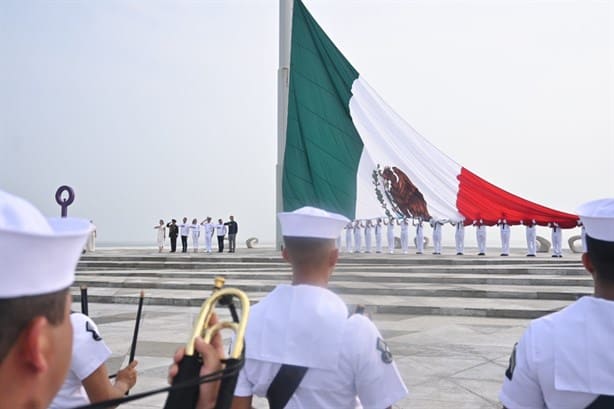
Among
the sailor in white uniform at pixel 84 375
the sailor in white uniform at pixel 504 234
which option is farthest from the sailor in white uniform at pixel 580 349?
the sailor in white uniform at pixel 504 234

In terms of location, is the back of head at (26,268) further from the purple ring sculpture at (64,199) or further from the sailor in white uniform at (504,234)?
the sailor in white uniform at (504,234)

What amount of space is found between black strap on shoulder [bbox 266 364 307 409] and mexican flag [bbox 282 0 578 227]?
588 cm

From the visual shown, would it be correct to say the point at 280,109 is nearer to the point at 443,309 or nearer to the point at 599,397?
the point at 443,309

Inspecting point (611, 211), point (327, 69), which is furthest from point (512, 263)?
point (611, 211)

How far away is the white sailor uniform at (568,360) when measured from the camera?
1.84 meters

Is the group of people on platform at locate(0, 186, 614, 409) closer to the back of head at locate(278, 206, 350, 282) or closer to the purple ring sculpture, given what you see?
the back of head at locate(278, 206, 350, 282)

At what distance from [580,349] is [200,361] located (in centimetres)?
122

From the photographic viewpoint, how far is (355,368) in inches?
80.4

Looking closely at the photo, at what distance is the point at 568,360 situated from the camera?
73.0 inches

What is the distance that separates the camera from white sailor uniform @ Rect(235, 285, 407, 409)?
2.04 metres

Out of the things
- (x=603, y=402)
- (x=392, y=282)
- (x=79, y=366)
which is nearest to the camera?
(x=603, y=402)

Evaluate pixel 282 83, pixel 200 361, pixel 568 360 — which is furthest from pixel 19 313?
pixel 282 83

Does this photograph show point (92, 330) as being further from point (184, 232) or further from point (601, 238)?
point (184, 232)

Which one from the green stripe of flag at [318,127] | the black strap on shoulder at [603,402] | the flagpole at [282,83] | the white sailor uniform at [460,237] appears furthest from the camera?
the flagpole at [282,83]
